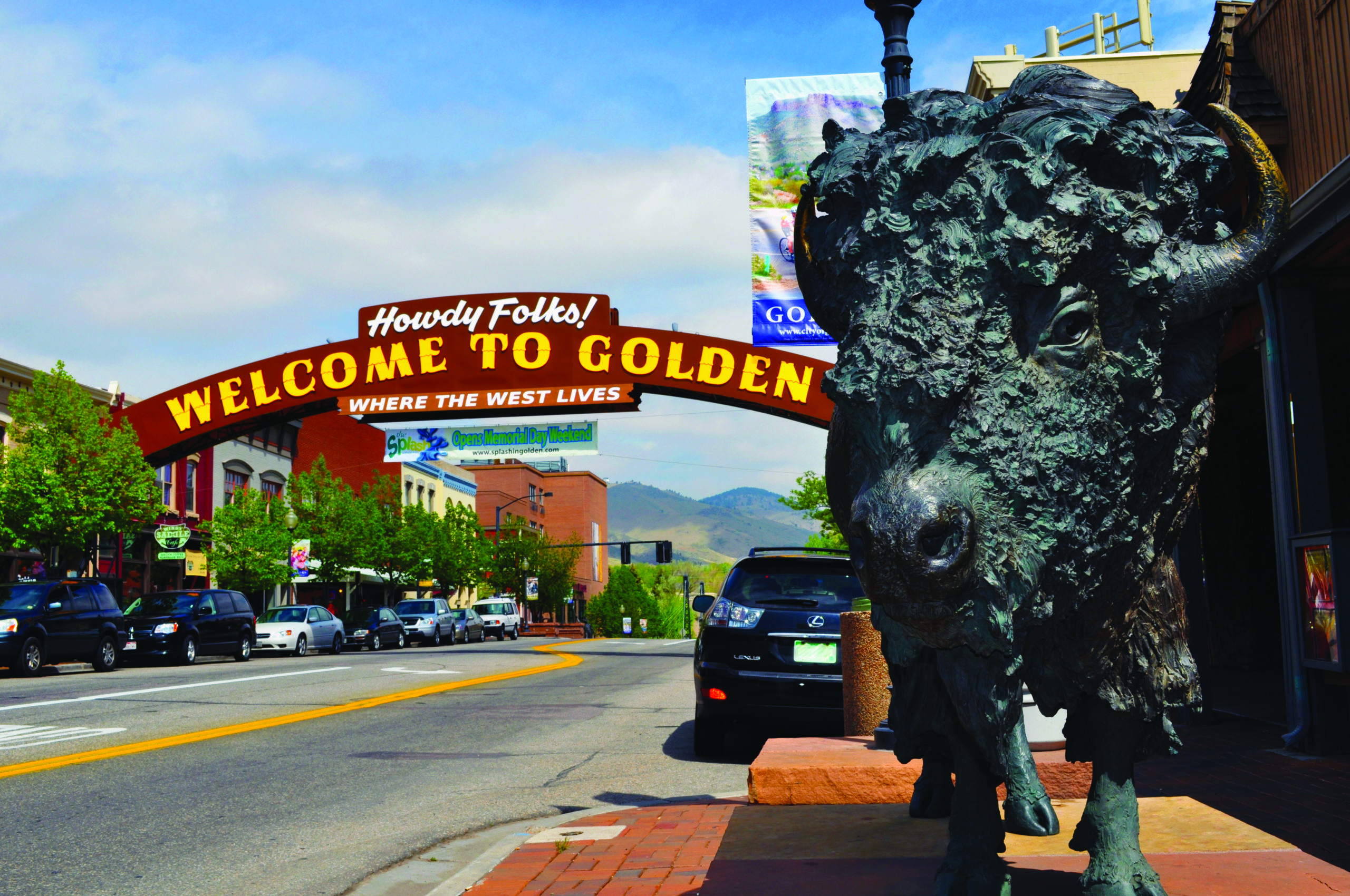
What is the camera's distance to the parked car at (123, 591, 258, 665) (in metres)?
22.9

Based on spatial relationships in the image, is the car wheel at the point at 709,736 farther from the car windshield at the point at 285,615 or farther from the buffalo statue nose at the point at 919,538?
the car windshield at the point at 285,615

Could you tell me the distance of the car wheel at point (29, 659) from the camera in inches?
710

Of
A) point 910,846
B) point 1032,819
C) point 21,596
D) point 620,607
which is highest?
point 21,596

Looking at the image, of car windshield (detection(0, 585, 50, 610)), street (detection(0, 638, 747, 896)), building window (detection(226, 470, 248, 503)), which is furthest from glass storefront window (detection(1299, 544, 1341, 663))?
building window (detection(226, 470, 248, 503))

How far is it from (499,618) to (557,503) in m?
64.2

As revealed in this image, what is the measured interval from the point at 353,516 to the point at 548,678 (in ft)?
83.0

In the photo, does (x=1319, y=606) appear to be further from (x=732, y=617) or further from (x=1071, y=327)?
(x=1071, y=327)

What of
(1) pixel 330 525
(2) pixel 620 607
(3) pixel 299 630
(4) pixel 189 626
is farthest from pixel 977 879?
(2) pixel 620 607

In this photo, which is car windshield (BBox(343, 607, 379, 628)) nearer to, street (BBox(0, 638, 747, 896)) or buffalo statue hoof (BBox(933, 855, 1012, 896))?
street (BBox(0, 638, 747, 896))

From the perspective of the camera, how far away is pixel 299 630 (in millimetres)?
30000

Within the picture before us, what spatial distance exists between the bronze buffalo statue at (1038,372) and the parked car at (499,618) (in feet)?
144

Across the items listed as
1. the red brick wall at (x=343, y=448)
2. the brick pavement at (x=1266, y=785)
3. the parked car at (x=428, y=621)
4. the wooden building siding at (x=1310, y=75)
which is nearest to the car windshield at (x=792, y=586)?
the brick pavement at (x=1266, y=785)

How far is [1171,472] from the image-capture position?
7.52 ft

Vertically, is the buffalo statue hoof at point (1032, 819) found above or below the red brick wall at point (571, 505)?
below
